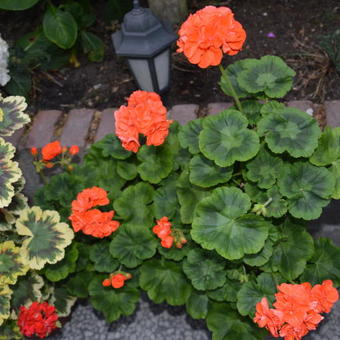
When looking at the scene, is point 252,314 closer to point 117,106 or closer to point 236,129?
point 236,129

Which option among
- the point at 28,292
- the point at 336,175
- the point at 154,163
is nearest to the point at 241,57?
the point at 154,163

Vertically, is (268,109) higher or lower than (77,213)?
higher

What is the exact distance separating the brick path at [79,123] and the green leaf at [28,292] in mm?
559

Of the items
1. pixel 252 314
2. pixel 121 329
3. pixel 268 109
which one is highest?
pixel 268 109

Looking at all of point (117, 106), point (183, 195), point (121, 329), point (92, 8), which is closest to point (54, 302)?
point (121, 329)

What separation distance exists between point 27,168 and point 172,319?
0.89m

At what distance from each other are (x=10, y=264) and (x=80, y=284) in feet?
1.18

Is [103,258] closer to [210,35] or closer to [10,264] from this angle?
[10,264]

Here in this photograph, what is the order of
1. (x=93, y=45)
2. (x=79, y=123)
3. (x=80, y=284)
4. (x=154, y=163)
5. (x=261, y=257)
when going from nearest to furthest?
(x=261, y=257), (x=154, y=163), (x=80, y=284), (x=79, y=123), (x=93, y=45)

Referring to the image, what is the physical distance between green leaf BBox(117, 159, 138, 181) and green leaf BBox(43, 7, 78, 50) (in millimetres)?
762

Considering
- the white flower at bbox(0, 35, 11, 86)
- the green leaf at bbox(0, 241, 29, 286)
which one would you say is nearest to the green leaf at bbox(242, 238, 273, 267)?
the green leaf at bbox(0, 241, 29, 286)

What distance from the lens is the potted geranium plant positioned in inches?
57.1

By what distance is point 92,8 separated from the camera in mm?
2785

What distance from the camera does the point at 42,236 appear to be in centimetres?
171
